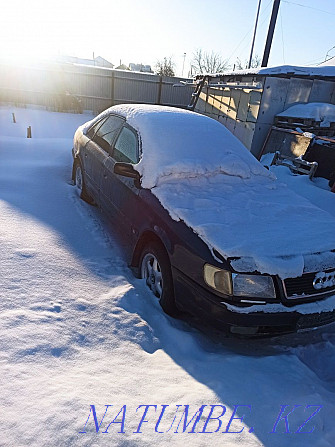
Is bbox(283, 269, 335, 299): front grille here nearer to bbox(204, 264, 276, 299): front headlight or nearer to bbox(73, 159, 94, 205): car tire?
bbox(204, 264, 276, 299): front headlight

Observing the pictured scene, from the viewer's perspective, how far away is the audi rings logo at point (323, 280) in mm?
2146

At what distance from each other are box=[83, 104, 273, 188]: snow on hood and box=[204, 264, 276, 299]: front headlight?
46.9 inches

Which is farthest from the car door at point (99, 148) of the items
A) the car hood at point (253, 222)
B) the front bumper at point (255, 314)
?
the front bumper at point (255, 314)

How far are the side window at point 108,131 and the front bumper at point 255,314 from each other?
7.53 feet

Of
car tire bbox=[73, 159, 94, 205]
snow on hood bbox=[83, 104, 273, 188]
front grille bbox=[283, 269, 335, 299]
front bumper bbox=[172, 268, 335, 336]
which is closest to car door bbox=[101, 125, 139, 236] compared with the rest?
snow on hood bbox=[83, 104, 273, 188]

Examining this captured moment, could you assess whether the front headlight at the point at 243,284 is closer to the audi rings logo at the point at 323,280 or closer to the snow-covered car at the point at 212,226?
the snow-covered car at the point at 212,226

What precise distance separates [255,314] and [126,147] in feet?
7.52

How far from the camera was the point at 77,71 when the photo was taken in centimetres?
1786

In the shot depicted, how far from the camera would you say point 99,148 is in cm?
401

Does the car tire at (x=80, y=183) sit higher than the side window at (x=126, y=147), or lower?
lower

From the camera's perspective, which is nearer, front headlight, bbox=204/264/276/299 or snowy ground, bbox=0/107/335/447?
snowy ground, bbox=0/107/335/447

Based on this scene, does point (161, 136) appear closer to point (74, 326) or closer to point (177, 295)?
point (177, 295)

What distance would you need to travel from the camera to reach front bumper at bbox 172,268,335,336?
2025 mm

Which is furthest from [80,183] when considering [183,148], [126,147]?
[183,148]
